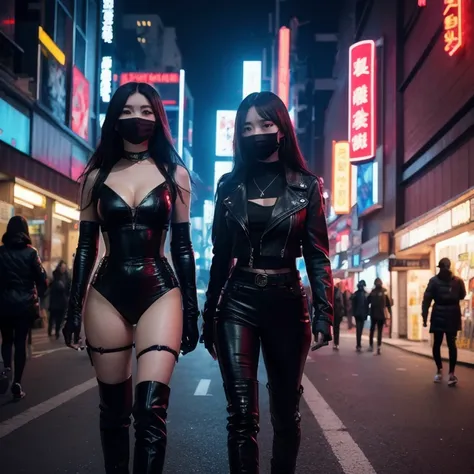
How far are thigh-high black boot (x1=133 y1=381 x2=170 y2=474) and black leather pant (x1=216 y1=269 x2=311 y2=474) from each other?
14.3 inches

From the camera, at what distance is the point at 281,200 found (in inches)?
136

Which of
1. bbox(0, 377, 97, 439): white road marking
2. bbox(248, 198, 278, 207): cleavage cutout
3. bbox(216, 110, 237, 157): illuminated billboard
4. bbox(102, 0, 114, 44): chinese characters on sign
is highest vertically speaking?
bbox(216, 110, 237, 157): illuminated billboard

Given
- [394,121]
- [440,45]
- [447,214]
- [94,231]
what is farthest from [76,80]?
[94,231]

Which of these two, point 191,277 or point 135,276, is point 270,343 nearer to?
point 191,277

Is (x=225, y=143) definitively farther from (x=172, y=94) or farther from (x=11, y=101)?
(x=11, y=101)

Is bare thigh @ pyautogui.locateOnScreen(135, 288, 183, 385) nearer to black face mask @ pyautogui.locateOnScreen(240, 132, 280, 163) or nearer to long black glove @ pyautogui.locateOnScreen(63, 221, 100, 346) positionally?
long black glove @ pyautogui.locateOnScreen(63, 221, 100, 346)

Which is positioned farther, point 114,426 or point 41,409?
point 41,409

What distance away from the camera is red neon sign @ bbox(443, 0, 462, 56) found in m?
17.0

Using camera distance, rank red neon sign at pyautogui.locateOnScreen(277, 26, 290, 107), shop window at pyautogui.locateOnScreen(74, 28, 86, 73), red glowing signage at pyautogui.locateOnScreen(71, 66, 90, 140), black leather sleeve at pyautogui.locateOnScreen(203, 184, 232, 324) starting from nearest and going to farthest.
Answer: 1. black leather sleeve at pyautogui.locateOnScreen(203, 184, 232, 324)
2. red glowing signage at pyautogui.locateOnScreen(71, 66, 90, 140)
3. shop window at pyautogui.locateOnScreen(74, 28, 86, 73)
4. red neon sign at pyautogui.locateOnScreen(277, 26, 290, 107)

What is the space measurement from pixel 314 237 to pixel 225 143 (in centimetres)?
8679

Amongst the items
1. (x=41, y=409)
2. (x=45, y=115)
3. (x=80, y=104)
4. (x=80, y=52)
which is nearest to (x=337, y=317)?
(x=41, y=409)

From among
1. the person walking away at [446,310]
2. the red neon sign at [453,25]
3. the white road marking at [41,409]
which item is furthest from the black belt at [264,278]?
the red neon sign at [453,25]

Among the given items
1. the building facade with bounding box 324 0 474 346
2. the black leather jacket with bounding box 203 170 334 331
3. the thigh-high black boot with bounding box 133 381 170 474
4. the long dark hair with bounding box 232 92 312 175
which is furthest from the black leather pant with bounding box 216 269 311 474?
the building facade with bounding box 324 0 474 346

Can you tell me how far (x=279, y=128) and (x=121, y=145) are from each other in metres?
0.84
